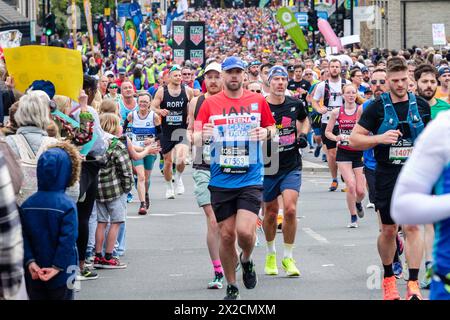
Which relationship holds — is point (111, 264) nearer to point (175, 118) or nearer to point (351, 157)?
point (351, 157)

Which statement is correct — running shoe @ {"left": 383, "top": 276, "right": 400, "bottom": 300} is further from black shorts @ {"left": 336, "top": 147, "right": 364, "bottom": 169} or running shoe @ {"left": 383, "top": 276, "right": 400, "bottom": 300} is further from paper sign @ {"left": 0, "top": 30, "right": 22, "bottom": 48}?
paper sign @ {"left": 0, "top": 30, "right": 22, "bottom": 48}

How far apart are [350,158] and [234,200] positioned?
19.1ft

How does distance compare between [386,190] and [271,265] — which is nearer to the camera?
[386,190]

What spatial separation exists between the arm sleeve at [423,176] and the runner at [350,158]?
9714mm

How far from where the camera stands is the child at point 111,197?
39.6 feet

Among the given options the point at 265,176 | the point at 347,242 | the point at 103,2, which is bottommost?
the point at 347,242

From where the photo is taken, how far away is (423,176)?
4926mm

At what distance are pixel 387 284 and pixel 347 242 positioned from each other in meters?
3.95

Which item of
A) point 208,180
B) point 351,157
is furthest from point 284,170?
point 351,157

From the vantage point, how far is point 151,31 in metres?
83.2

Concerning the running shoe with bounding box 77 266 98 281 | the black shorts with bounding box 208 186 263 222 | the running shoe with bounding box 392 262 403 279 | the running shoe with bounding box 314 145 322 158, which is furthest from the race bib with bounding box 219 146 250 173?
the running shoe with bounding box 314 145 322 158

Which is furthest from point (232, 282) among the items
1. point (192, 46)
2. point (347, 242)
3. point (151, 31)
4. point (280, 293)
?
point (151, 31)

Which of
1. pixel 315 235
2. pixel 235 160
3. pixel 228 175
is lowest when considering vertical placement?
pixel 315 235
